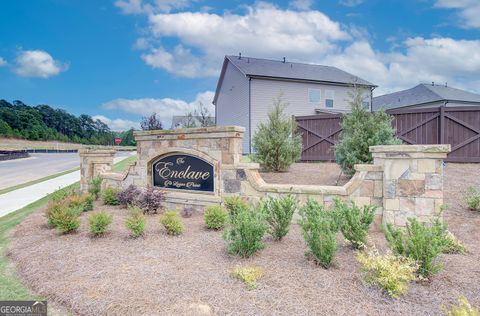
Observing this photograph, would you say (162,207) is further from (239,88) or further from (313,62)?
(313,62)

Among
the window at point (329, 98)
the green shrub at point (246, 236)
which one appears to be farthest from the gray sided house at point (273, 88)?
the green shrub at point (246, 236)

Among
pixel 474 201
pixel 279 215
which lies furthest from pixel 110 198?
pixel 474 201

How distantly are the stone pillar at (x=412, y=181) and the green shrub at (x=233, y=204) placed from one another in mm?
2326

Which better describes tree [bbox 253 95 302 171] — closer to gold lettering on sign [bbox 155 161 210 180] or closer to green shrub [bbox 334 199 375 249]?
gold lettering on sign [bbox 155 161 210 180]

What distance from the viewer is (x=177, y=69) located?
63.7 ft

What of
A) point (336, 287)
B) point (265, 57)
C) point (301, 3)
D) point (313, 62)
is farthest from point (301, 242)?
point (313, 62)

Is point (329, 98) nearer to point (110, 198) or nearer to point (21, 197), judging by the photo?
point (110, 198)

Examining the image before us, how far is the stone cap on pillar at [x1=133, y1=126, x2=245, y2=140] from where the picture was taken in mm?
5922

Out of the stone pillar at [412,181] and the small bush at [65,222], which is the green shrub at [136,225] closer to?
the small bush at [65,222]

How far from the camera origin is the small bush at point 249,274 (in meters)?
3.00

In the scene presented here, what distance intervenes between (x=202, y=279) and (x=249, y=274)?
0.50 metres

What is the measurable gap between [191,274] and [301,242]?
1.77 m

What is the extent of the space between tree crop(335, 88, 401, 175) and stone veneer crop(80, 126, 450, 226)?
268 cm

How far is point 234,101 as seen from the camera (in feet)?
74.2
